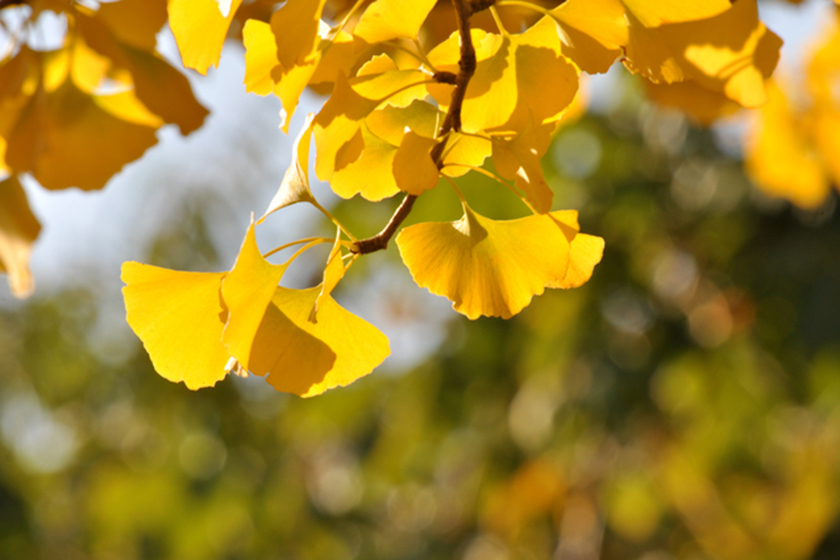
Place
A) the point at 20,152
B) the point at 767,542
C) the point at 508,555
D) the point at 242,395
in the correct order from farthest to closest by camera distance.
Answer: the point at 242,395 < the point at 508,555 < the point at 767,542 < the point at 20,152

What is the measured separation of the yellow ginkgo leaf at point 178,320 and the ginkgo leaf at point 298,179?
31 mm

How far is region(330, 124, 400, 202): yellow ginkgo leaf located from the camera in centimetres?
21

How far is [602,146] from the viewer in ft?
4.32

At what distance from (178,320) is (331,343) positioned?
48 mm

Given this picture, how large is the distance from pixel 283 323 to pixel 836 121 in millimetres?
817

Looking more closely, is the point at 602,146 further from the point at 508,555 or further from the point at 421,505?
the point at 421,505

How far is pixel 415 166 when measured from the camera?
18 centimetres

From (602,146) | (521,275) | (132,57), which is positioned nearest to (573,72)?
(521,275)

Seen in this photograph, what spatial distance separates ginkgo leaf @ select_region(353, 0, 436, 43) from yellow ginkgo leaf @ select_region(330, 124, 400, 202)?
0.03 metres

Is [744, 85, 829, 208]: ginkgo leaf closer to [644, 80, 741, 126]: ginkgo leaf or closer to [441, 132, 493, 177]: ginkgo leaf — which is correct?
[644, 80, 741, 126]: ginkgo leaf

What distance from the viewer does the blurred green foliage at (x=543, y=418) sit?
113cm

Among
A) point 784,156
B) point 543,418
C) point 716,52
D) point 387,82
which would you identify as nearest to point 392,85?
point 387,82

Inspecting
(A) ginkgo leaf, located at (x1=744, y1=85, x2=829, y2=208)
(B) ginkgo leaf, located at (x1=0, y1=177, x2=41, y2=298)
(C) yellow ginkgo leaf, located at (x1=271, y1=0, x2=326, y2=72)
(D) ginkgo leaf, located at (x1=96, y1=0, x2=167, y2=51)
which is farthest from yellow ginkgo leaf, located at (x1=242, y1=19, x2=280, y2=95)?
(A) ginkgo leaf, located at (x1=744, y1=85, x2=829, y2=208)

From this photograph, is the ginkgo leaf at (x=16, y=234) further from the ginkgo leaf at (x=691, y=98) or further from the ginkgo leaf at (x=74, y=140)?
the ginkgo leaf at (x=691, y=98)
